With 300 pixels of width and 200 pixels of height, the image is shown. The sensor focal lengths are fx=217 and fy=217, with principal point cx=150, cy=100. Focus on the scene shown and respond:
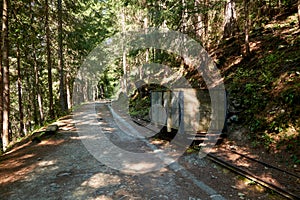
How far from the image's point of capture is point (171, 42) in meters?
17.6

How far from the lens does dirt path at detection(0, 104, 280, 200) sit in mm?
A: 4262

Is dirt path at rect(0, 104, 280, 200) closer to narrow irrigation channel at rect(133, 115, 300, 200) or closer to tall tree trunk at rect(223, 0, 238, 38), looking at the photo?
narrow irrigation channel at rect(133, 115, 300, 200)

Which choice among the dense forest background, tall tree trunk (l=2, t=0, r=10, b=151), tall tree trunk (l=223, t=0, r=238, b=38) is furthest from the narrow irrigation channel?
tall tree trunk (l=223, t=0, r=238, b=38)

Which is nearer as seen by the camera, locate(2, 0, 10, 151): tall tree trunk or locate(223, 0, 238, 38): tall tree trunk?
locate(2, 0, 10, 151): tall tree trunk

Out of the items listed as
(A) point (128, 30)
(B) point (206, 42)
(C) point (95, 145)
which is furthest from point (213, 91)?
(A) point (128, 30)

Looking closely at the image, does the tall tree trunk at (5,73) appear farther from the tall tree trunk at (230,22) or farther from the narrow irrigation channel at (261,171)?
the tall tree trunk at (230,22)

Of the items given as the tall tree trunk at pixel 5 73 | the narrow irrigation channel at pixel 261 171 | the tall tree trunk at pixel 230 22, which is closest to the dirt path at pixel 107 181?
the narrow irrigation channel at pixel 261 171

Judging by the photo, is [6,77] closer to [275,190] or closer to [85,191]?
[85,191]

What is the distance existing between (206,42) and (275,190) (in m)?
14.7

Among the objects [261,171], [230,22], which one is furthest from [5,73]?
[230,22]

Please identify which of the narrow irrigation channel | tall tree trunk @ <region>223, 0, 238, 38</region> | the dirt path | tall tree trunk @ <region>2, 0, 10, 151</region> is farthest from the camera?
tall tree trunk @ <region>223, 0, 238, 38</region>

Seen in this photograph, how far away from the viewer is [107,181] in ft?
16.0

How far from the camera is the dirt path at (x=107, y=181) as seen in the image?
4.26 meters

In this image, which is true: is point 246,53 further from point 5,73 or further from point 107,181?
point 5,73
